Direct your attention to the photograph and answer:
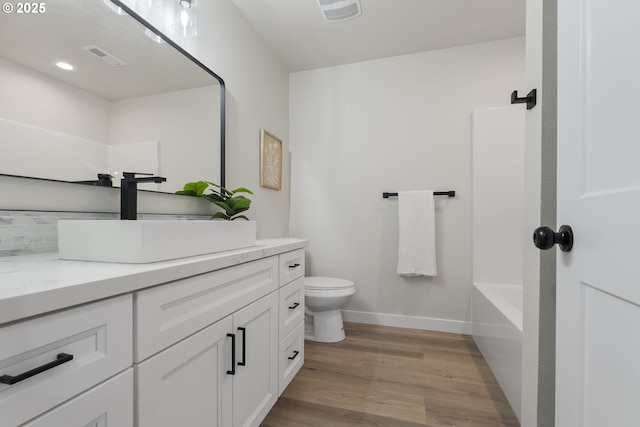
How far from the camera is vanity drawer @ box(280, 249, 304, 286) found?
1.44m

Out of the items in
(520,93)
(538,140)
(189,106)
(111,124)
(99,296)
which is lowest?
(99,296)

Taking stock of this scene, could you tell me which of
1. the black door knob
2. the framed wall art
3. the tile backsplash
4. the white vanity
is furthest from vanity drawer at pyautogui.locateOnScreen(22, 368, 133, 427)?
the framed wall art

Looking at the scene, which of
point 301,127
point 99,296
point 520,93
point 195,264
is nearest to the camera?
point 99,296

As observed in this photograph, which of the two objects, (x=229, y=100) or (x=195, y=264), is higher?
(x=229, y=100)

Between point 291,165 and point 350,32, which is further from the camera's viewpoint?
point 291,165

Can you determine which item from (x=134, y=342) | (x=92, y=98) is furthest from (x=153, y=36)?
(x=134, y=342)

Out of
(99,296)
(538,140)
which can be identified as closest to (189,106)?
(99,296)

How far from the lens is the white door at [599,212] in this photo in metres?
0.46

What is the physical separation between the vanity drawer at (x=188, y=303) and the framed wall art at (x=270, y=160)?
3.95 ft

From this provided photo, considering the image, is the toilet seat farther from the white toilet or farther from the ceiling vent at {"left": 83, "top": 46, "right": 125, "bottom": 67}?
the ceiling vent at {"left": 83, "top": 46, "right": 125, "bottom": 67}

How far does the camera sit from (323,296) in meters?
2.09

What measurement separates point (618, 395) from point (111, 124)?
157 cm

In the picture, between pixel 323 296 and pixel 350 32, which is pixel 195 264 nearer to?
pixel 323 296

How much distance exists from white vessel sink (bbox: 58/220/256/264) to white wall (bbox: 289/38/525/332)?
1.77 m
